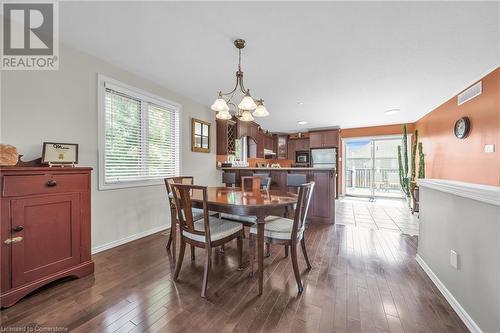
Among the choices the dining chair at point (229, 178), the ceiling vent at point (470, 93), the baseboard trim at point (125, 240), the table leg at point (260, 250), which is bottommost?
the baseboard trim at point (125, 240)

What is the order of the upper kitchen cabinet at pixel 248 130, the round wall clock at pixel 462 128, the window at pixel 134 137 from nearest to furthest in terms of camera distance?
the window at pixel 134 137
the round wall clock at pixel 462 128
the upper kitchen cabinet at pixel 248 130

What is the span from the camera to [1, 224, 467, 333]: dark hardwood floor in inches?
53.4

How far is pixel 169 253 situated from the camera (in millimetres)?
2467

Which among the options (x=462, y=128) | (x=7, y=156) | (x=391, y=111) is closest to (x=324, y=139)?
(x=391, y=111)

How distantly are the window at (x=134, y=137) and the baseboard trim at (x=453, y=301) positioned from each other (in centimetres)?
359

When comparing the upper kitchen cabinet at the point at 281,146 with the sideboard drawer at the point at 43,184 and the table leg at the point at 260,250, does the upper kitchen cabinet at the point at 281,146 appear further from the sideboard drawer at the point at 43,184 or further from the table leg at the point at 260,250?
the sideboard drawer at the point at 43,184

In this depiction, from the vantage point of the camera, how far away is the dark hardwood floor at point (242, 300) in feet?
4.45

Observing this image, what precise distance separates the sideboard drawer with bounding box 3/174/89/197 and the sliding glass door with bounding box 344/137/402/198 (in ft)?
22.9

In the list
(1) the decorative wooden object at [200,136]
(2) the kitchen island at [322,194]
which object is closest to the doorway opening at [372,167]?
(2) the kitchen island at [322,194]

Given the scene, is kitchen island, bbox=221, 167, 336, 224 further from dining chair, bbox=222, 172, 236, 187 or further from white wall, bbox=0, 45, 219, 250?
white wall, bbox=0, 45, 219, 250

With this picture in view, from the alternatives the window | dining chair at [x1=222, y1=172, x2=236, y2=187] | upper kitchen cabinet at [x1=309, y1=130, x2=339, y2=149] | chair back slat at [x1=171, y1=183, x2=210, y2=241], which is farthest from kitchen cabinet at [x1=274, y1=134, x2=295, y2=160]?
chair back slat at [x1=171, y1=183, x2=210, y2=241]

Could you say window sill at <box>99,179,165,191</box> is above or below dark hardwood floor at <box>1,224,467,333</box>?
above

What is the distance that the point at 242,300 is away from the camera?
5.25ft

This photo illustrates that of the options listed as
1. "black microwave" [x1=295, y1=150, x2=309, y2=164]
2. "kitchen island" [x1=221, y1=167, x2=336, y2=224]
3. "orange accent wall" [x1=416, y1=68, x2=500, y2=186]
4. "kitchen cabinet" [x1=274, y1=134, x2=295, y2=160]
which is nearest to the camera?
"orange accent wall" [x1=416, y1=68, x2=500, y2=186]
